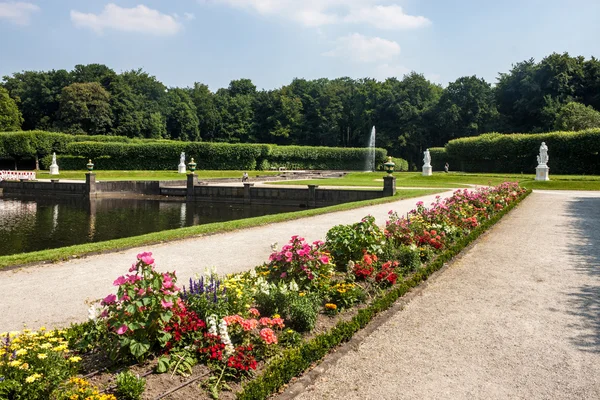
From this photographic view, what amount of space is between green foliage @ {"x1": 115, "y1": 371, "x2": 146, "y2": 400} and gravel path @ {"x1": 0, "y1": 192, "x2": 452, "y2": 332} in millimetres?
1852

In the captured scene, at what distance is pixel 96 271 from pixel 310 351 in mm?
4224

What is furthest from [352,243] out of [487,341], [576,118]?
[576,118]

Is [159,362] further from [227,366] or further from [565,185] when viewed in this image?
[565,185]

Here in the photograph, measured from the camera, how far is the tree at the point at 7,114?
60156 millimetres

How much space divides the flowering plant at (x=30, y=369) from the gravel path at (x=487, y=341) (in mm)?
1559

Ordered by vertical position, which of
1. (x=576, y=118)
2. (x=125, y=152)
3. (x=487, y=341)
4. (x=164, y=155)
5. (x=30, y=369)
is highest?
(x=576, y=118)

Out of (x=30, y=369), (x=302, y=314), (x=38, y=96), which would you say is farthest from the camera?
(x=38, y=96)

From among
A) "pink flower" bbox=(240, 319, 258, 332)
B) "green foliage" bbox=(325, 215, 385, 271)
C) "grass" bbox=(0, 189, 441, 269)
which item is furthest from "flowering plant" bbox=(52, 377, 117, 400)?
"grass" bbox=(0, 189, 441, 269)

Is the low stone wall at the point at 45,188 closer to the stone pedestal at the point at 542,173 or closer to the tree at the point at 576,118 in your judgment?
the stone pedestal at the point at 542,173

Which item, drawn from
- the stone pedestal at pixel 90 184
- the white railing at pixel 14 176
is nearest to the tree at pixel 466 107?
the stone pedestal at pixel 90 184

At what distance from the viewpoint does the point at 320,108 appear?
77.9 metres

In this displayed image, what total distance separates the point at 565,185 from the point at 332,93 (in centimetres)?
5398

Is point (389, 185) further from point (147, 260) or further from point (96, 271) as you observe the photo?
point (147, 260)

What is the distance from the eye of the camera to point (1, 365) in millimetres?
2922
